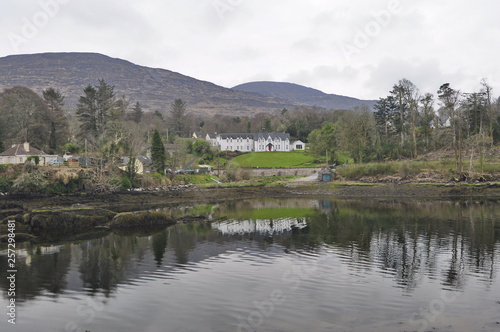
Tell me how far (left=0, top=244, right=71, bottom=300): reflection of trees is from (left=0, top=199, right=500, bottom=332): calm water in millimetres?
60

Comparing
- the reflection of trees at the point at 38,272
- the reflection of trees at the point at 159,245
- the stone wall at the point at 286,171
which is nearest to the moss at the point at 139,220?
the reflection of trees at the point at 159,245

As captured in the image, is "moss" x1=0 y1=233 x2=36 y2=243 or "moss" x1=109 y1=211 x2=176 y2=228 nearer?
"moss" x1=0 y1=233 x2=36 y2=243

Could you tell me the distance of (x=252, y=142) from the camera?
5010 inches

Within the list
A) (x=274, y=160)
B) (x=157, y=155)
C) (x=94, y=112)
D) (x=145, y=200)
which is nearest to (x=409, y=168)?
(x=145, y=200)

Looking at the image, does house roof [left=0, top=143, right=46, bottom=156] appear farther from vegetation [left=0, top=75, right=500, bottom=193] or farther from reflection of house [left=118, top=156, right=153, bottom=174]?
reflection of house [left=118, top=156, right=153, bottom=174]

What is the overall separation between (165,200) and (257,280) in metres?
38.3

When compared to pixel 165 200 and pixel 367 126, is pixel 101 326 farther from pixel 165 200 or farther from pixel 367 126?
pixel 367 126

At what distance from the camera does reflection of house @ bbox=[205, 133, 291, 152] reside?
123438 mm

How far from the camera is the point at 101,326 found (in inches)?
521

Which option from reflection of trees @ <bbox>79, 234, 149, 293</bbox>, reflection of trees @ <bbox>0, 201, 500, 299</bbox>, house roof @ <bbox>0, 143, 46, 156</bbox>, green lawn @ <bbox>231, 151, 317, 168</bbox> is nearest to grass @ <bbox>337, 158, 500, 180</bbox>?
green lawn @ <bbox>231, 151, 317, 168</bbox>

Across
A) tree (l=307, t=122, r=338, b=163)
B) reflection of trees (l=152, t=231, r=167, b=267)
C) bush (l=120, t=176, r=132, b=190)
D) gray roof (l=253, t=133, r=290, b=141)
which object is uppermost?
gray roof (l=253, t=133, r=290, b=141)

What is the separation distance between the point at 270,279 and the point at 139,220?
780 inches

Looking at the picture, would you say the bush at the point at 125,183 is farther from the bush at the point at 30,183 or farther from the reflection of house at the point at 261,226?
the reflection of house at the point at 261,226

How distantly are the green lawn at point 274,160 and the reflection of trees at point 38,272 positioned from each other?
69096mm
